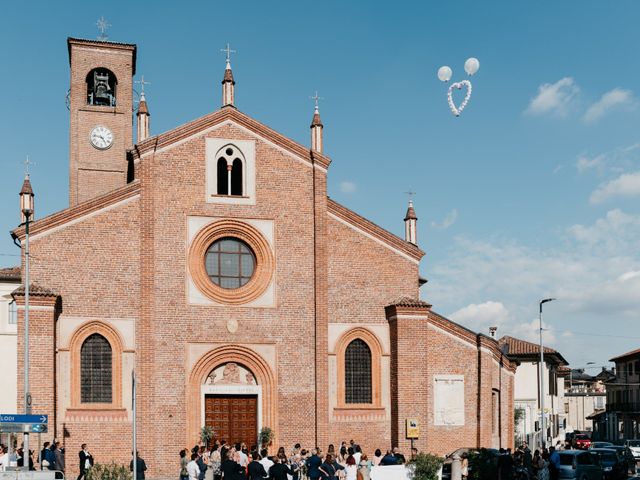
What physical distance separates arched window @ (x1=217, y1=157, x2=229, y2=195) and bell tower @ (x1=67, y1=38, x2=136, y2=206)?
12.9m

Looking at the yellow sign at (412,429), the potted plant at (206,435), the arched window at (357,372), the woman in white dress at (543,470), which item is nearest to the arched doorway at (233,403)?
the potted plant at (206,435)

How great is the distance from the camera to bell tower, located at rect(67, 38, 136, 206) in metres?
42.5

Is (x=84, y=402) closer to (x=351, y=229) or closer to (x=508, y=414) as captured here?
(x=351, y=229)

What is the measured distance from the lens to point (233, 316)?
1213 inches

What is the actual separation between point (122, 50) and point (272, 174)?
1567cm

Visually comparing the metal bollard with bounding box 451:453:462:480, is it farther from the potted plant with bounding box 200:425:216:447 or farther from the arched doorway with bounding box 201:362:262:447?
the potted plant with bounding box 200:425:216:447

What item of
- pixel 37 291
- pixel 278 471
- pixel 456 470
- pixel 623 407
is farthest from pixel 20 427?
pixel 623 407

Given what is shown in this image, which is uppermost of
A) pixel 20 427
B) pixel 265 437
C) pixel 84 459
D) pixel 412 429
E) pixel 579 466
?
pixel 20 427

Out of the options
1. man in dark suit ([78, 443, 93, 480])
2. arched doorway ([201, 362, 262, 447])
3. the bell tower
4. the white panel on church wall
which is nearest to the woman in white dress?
the white panel on church wall

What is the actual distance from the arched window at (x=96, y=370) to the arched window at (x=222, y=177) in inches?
255

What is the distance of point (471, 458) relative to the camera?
24.7m

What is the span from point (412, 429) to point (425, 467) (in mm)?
7679

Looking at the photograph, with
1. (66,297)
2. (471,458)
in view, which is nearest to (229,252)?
(66,297)

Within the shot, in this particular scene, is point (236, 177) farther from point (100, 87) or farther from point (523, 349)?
point (523, 349)
